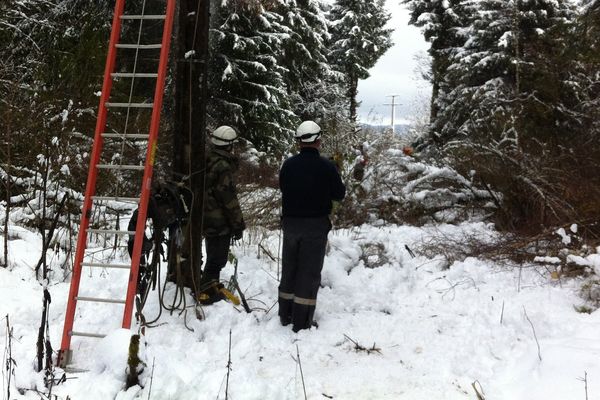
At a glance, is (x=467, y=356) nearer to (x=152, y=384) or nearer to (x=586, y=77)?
(x=152, y=384)

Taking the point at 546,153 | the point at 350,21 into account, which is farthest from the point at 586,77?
the point at 350,21

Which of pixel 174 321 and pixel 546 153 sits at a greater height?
pixel 546 153

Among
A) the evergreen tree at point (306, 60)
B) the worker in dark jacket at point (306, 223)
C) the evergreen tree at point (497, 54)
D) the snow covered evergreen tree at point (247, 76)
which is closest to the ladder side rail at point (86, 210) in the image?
the worker in dark jacket at point (306, 223)

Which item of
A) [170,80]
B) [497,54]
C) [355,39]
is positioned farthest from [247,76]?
[355,39]

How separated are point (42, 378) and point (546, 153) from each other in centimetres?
827

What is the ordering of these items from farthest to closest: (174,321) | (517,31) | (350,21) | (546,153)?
(350,21)
(517,31)
(546,153)
(174,321)

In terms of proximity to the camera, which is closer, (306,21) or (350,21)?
(306,21)

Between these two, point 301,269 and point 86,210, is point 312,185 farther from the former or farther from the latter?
point 86,210

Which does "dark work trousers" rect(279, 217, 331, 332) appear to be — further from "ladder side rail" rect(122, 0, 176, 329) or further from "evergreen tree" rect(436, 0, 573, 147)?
"evergreen tree" rect(436, 0, 573, 147)

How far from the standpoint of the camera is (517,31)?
18062mm

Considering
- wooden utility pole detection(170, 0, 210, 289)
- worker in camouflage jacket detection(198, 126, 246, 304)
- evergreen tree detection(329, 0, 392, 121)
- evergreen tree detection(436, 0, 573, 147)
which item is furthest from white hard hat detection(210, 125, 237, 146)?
evergreen tree detection(329, 0, 392, 121)

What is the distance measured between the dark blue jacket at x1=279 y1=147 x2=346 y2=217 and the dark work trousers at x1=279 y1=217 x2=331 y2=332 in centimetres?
11

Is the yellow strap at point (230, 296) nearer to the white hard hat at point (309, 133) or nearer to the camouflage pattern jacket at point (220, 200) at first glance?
the camouflage pattern jacket at point (220, 200)

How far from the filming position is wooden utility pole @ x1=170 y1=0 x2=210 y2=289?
4465mm
